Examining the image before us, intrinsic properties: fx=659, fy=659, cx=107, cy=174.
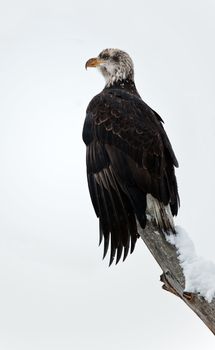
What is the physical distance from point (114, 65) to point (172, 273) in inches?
199

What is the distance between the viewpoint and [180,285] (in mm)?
5629

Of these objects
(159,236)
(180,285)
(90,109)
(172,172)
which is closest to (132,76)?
(90,109)

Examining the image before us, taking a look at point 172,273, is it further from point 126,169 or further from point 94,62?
point 94,62

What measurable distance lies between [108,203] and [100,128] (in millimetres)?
1144

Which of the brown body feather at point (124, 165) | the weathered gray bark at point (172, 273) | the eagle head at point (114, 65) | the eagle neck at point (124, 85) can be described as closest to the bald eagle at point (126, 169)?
the brown body feather at point (124, 165)

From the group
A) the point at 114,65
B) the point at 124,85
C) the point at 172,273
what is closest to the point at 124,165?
the point at 172,273

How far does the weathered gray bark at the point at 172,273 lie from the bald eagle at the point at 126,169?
7.3 inches

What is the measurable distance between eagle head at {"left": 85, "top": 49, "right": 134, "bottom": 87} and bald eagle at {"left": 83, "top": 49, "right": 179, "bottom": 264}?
59.6 inches

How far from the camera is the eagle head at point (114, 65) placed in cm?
995

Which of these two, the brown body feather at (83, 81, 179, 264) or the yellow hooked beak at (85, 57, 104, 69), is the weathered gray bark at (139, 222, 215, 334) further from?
the yellow hooked beak at (85, 57, 104, 69)

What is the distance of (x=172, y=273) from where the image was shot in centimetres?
572

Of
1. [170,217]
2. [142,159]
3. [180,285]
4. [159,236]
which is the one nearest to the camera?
[180,285]

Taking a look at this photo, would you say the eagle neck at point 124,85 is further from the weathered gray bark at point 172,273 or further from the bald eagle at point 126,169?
the weathered gray bark at point 172,273

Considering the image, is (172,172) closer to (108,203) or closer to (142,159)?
(142,159)
